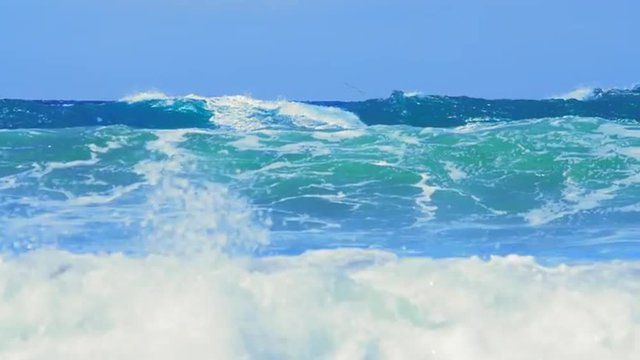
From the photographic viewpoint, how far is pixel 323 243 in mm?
6516

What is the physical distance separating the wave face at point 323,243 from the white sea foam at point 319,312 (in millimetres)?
10

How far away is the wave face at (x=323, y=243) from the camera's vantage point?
13.9 feet

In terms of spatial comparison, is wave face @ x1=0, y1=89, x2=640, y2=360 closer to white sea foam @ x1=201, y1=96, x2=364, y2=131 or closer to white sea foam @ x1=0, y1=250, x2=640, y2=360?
white sea foam @ x1=0, y1=250, x2=640, y2=360

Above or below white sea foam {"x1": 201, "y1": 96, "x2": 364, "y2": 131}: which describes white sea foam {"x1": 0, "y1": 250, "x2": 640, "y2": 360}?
below

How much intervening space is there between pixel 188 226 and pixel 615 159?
442 cm

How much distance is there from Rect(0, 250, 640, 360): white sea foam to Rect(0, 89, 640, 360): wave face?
0.01 meters

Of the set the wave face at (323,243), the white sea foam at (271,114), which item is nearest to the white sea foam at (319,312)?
the wave face at (323,243)

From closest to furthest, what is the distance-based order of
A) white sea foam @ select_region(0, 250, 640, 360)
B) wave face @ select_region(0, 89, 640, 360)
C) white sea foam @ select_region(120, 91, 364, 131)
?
1. white sea foam @ select_region(0, 250, 640, 360)
2. wave face @ select_region(0, 89, 640, 360)
3. white sea foam @ select_region(120, 91, 364, 131)

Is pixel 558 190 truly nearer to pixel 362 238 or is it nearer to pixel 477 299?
pixel 362 238

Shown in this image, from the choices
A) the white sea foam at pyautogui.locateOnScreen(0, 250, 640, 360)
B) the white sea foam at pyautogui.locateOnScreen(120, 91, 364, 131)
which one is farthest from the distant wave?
the white sea foam at pyautogui.locateOnScreen(0, 250, 640, 360)

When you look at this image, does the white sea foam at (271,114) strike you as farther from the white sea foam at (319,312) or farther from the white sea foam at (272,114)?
the white sea foam at (319,312)

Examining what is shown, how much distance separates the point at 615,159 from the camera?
356 inches

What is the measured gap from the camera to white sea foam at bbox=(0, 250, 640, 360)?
4.14m

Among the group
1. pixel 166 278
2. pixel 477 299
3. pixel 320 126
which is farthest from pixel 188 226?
pixel 320 126
